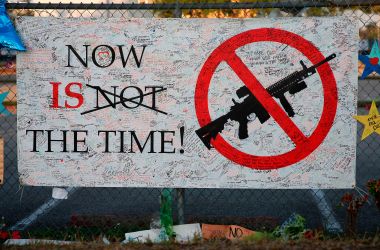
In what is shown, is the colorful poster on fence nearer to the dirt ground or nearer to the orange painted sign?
the orange painted sign

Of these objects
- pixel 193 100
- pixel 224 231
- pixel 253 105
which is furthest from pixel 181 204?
pixel 253 105

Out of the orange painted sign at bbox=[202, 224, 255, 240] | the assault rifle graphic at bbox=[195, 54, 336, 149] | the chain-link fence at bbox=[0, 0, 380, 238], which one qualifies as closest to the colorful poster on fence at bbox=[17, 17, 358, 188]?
the assault rifle graphic at bbox=[195, 54, 336, 149]

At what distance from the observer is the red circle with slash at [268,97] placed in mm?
5148

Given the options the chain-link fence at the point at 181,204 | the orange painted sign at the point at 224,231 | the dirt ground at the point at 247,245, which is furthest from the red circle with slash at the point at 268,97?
the dirt ground at the point at 247,245

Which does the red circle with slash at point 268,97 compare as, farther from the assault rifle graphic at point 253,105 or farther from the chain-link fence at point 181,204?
the chain-link fence at point 181,204

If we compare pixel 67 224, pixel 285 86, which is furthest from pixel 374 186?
pixel 67 224

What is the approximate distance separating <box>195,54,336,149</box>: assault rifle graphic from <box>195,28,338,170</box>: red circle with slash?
4cm

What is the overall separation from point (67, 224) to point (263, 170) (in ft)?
7.45

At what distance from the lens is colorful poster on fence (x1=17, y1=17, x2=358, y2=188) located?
16.9 feet

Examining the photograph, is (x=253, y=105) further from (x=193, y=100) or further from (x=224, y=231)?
(x=224, y=231)

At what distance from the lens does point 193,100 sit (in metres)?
5.21

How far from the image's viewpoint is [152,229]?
17.5 ft

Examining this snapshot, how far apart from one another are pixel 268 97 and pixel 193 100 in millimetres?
681

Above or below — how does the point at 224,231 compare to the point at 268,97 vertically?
below
